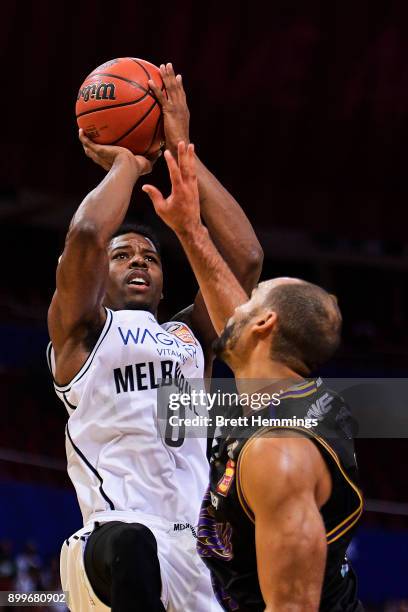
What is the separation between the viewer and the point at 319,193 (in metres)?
Answer: 13.3

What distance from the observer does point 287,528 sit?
2.40m

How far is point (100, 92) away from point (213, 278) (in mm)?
1043

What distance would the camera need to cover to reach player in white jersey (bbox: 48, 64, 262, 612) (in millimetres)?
3410

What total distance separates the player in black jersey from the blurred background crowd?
258 inches

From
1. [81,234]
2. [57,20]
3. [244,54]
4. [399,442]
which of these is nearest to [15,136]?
[57,20]

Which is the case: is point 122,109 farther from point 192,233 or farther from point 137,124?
point 192,233

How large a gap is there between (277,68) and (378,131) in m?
1.78

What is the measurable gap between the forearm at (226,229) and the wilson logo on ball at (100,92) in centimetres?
48

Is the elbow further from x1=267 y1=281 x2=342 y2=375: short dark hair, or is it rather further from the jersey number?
x1=267 y1=281 x2=342 y2=375: short dark hair

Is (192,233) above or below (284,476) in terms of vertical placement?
above

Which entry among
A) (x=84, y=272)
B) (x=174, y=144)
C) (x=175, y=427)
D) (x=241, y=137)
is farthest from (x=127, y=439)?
(x=241, y=137)

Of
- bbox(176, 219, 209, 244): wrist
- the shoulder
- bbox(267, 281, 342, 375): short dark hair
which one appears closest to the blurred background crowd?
bbox(176, 219, 209, 244): wrist

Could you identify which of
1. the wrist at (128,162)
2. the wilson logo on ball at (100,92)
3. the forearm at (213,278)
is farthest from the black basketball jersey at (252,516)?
the wilson logo on ball at (100,92)

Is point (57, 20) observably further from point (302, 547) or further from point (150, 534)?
point (302, 547)
